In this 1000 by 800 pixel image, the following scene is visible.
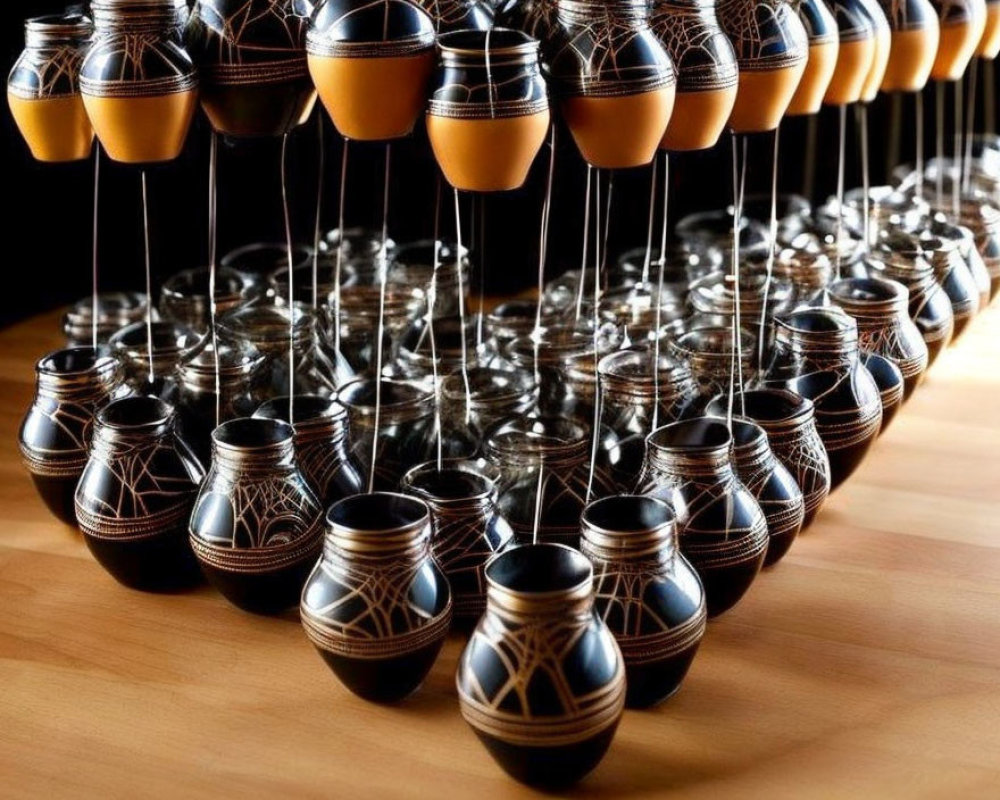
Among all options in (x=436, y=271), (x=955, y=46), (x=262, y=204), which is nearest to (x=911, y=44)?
(x=955, y=46)

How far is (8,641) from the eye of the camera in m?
1.01

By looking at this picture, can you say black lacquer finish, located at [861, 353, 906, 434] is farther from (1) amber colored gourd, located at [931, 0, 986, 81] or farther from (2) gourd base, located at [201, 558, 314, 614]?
(2) gourd base, located at [201, 558, 314, 614]

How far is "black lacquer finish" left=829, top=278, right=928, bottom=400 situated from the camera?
1.24 meters

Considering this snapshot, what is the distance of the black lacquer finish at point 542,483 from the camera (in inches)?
39.6

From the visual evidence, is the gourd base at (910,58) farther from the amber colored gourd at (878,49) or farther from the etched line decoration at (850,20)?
the etched line decoration at (850,20)

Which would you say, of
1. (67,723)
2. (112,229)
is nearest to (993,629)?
(67,723)

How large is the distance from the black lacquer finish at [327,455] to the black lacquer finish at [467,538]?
0.26ft

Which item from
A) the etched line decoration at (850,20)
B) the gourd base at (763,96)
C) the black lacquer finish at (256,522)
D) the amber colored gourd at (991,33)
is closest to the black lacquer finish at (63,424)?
the black lacquer finish at (256,522)

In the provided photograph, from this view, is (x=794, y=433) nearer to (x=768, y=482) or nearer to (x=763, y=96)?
(x=768, y=482)

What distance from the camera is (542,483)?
1.01 m

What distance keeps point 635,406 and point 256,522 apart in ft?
0.93

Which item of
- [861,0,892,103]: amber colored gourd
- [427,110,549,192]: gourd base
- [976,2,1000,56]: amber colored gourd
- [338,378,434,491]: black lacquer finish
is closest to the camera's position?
[427,110,549,192]: gourd base

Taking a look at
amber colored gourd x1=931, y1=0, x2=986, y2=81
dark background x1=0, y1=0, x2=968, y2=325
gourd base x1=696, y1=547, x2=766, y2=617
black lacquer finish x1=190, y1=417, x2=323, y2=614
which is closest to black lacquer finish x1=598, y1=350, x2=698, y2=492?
gourd base x1=696, y1=547, x2=766, y2=617

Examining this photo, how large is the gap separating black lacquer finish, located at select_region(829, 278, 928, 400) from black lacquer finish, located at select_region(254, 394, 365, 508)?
1.43 ft
